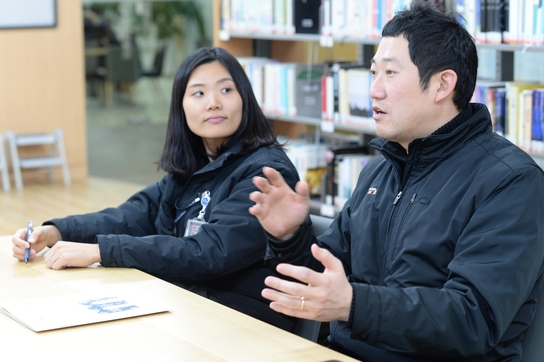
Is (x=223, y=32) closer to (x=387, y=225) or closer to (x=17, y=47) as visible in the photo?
(x=17, y=47)

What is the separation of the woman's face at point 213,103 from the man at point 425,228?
0.56 m

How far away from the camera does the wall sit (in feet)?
23.8

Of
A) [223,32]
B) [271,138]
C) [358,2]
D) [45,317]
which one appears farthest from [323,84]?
[45,317]

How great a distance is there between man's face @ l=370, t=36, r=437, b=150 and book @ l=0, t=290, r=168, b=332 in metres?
0.63

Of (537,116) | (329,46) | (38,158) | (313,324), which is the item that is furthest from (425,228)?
(38,158)

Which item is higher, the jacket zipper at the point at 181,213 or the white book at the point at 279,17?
the white book at the point at 279,17

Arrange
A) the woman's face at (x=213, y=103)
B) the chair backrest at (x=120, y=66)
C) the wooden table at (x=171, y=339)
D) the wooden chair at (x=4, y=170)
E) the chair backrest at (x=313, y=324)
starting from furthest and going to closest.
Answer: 1. the chair backrest at (x=120, y=66)
2. the wooden chair at (x=4, y=170)
3. the woman's face at (x=213, y=103)
4. the chair backrest at (x=313, y=324)
5. the wooden table at (x=171, y=339)

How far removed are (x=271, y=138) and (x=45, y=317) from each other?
979 millimetres

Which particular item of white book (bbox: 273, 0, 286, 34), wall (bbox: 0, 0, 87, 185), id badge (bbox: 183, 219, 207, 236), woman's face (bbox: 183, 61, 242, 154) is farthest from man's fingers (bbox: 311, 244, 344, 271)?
wall (bbox: 0, 0, 87, 185)

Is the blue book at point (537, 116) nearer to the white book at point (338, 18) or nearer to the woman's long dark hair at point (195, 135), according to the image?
the white book at point (338, 18)

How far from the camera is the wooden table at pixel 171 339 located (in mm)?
1441

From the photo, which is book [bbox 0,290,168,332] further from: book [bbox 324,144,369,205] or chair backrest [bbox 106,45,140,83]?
chair backrest [bbox 106,45,140,83]

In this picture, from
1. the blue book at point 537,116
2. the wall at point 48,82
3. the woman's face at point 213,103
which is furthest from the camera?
the wall at point 48,82

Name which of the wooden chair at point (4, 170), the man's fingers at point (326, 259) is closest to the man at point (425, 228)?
the man's fingers at point (326, 259)
